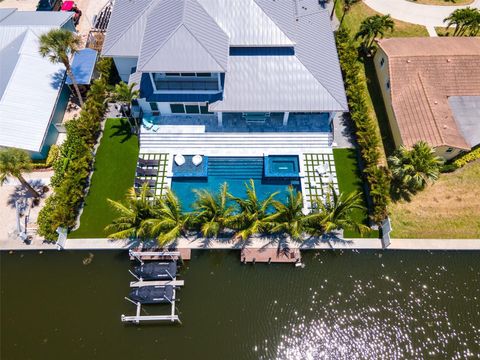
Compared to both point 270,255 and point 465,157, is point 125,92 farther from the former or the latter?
point 465,157

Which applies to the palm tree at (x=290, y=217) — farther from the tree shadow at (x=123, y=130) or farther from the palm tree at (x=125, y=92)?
the tree shadow at (x=123, y=130)

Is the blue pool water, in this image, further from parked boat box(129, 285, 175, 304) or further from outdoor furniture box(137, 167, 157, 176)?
parked boat box(129, 285, 175, 304)

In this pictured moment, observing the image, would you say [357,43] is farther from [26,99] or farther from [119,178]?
[26,99]

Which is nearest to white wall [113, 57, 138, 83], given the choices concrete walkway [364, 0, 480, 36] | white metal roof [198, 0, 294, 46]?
white metal roof [198, 0, 294, 46]

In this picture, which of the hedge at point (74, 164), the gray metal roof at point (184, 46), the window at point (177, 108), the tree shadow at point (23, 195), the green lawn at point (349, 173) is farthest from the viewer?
the window at point (177, 108)

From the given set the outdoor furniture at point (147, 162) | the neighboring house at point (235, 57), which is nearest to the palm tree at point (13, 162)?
the outdoor furniture at point (147, 162)

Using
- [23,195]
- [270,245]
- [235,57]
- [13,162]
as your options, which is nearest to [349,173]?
[270,245]
